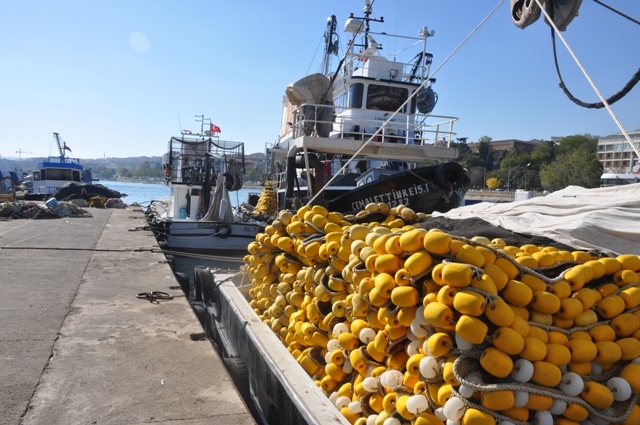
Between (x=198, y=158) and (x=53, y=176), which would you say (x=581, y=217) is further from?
(x=53, y=176)

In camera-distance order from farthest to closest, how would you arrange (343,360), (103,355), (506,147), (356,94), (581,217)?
(506,147), (356,94), (103,355), (581,217), (343,360)

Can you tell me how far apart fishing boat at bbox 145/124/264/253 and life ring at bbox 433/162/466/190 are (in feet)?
27.7

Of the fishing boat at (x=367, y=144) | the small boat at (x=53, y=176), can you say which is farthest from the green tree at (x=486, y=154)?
the fishing boat at (x=367, y=144)

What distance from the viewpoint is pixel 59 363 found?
396 centimetres

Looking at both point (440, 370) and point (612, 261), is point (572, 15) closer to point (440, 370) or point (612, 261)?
point (612, 261)

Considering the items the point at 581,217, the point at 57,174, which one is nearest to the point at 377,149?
the point at 581,217

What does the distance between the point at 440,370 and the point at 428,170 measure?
8.68m

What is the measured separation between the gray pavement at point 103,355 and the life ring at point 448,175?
5796 mm

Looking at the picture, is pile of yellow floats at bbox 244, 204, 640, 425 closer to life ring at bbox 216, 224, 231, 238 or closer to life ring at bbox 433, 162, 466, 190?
life ring at bbox 433, 162, 466, 190

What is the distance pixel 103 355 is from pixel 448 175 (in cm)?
824

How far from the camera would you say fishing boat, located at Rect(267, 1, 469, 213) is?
Answer: 429 inches

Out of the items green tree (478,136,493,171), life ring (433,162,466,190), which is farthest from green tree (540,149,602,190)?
life ring (433,162,466,190)

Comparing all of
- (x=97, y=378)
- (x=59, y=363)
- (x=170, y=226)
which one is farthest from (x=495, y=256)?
(x=170, y=226)

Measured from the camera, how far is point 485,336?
2412 millimetres
